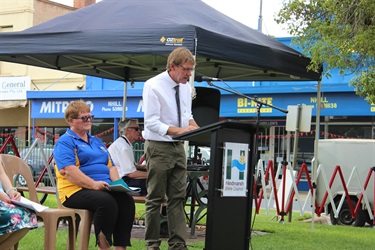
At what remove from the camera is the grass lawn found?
849 centimetres

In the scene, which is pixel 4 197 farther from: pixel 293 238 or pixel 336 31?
pixel 336 31

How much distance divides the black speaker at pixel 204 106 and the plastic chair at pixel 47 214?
4069mm

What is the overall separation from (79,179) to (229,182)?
1.53m

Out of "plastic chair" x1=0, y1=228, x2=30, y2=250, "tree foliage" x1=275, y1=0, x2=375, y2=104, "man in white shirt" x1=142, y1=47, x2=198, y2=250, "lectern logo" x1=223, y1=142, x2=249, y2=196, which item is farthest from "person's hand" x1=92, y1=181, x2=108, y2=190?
"tree foliage" x1=275, y1=0, x2=375, y2=104

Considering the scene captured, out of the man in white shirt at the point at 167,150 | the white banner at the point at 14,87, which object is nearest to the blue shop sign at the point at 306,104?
the white banner at the point at 14,87

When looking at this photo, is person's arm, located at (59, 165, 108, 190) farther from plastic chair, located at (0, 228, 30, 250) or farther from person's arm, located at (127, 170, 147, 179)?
person's arm, located at (127, 170, 147, 179)

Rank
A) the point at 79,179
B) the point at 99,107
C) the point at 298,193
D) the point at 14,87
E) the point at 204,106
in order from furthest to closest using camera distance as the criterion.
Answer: the point at 14,87 → the point at 99,107 → the point at 298,193 → the point at 204,106 → the point at 79,179

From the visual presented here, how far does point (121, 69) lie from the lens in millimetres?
12648

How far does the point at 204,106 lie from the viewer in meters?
10.5

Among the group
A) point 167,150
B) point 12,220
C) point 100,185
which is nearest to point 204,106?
point 167,150

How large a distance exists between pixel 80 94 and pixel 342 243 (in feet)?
69.1

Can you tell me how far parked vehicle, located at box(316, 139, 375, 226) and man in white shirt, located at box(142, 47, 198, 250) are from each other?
7.41 meters

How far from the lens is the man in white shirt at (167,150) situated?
686cm

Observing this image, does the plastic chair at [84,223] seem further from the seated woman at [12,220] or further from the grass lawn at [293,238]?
the grass lawn at [293,238]
